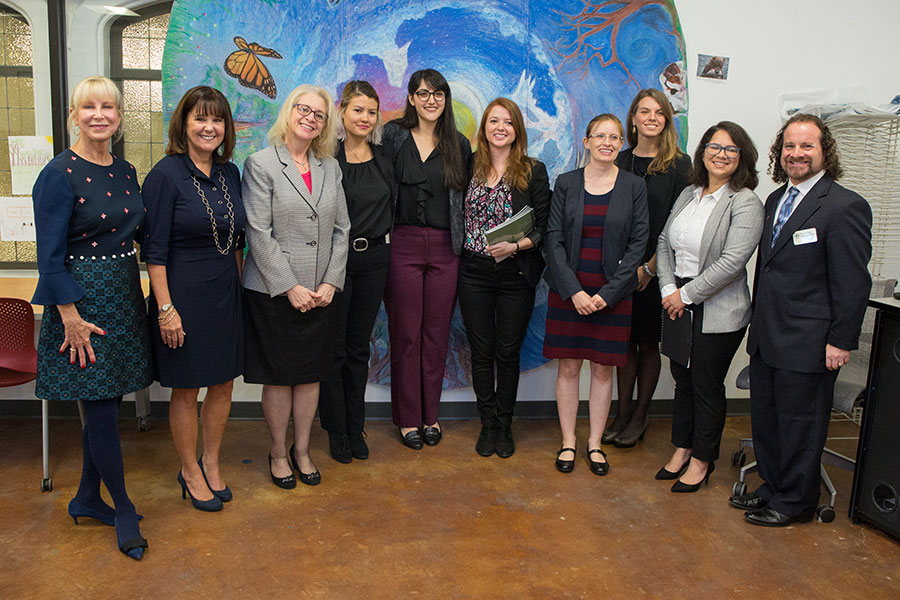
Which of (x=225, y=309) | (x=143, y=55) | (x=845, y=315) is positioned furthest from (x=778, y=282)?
(x=143, y=55)

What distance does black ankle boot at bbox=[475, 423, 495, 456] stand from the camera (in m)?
3.73

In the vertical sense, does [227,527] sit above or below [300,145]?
below

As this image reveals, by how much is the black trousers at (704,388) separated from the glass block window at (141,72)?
123 inches

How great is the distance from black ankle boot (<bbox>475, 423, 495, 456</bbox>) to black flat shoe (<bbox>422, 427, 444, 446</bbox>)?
0.23 m

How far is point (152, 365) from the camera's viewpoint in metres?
2.80

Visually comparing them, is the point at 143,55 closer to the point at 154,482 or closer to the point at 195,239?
the point at 195,239

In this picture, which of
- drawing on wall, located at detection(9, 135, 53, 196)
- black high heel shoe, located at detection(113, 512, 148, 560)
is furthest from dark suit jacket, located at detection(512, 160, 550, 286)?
drawing on wall, located at detection(9, 135, 53, 196)

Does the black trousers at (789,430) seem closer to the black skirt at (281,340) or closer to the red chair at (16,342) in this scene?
the black skirt at (281,340)

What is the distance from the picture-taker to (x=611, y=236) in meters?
3.34

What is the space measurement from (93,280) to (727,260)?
8.48ft

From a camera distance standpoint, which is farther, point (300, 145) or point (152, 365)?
point (300, 145)

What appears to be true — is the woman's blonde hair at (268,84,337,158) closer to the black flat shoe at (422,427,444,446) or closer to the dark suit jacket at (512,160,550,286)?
the dark suit jacket at (512,160,550,286)

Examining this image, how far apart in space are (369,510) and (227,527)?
23.5 inches

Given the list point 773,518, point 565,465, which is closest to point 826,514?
point 773,518
